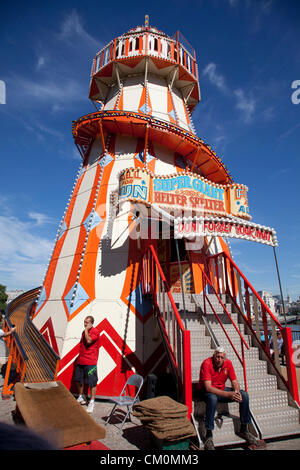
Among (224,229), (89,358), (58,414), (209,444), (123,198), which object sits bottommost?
(209,444)

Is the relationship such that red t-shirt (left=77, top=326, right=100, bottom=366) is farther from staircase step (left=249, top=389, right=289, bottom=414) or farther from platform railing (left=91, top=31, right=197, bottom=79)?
platform railing (left=91, top=31, right=197, bottom=79)

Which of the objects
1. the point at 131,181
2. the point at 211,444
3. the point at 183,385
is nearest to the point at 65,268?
the point at 131,181

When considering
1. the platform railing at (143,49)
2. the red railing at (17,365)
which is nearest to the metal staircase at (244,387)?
the red railing at (17,365)

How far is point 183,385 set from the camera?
420 centimetres

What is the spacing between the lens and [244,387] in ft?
15.6

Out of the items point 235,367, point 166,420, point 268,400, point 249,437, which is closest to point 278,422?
point 268,400

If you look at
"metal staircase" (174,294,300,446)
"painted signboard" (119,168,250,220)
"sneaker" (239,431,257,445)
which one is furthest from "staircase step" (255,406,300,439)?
"painted signboard" (119,168,250,220)

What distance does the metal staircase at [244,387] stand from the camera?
403 centimetres

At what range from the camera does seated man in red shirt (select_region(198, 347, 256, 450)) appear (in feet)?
12.3

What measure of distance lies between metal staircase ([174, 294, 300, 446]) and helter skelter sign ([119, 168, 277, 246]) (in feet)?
7.09

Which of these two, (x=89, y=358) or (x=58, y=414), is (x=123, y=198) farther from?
(x=58, y=414)

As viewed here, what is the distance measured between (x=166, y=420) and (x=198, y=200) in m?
5.48
